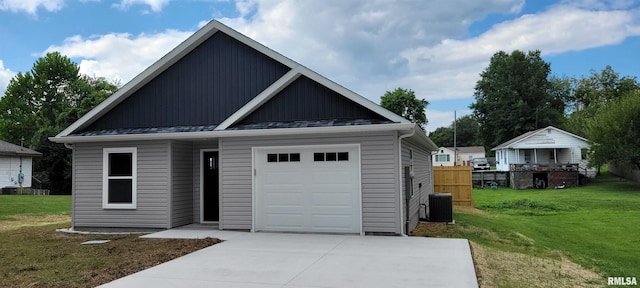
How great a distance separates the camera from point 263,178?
10.1m

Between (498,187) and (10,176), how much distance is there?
3328cm

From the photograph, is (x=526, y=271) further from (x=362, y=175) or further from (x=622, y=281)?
(x=362, y=175)

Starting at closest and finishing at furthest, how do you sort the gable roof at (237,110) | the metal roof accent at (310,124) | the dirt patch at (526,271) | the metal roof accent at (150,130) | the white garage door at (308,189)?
1. the dirt patch at (526,271)
2. the metal roof accent at (310,124)
3. the white garage door at (308,189)
4. the gable roof at (237,110)
5. the metal roof accent at (150,130)

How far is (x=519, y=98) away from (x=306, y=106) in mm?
54625

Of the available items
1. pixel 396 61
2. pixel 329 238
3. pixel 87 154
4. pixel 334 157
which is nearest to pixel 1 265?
pixel 87 154

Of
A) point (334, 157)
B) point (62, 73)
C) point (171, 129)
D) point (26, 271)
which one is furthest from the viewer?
point (62, 73)

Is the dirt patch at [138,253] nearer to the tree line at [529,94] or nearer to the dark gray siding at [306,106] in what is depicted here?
the dark gray siding at [306,106]

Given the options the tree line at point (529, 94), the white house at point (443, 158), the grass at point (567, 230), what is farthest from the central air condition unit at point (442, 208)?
the white house at point (443, 158)

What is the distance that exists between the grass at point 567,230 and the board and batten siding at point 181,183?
6200mm

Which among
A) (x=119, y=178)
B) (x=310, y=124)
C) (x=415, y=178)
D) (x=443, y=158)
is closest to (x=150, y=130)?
(x=119, y=178)

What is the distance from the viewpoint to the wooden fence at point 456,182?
62.7ft

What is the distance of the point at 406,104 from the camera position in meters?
43.2

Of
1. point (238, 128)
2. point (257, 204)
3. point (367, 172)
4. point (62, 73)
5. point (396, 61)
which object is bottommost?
point (257, 204)

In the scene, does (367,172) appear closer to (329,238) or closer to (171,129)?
(329,238)
